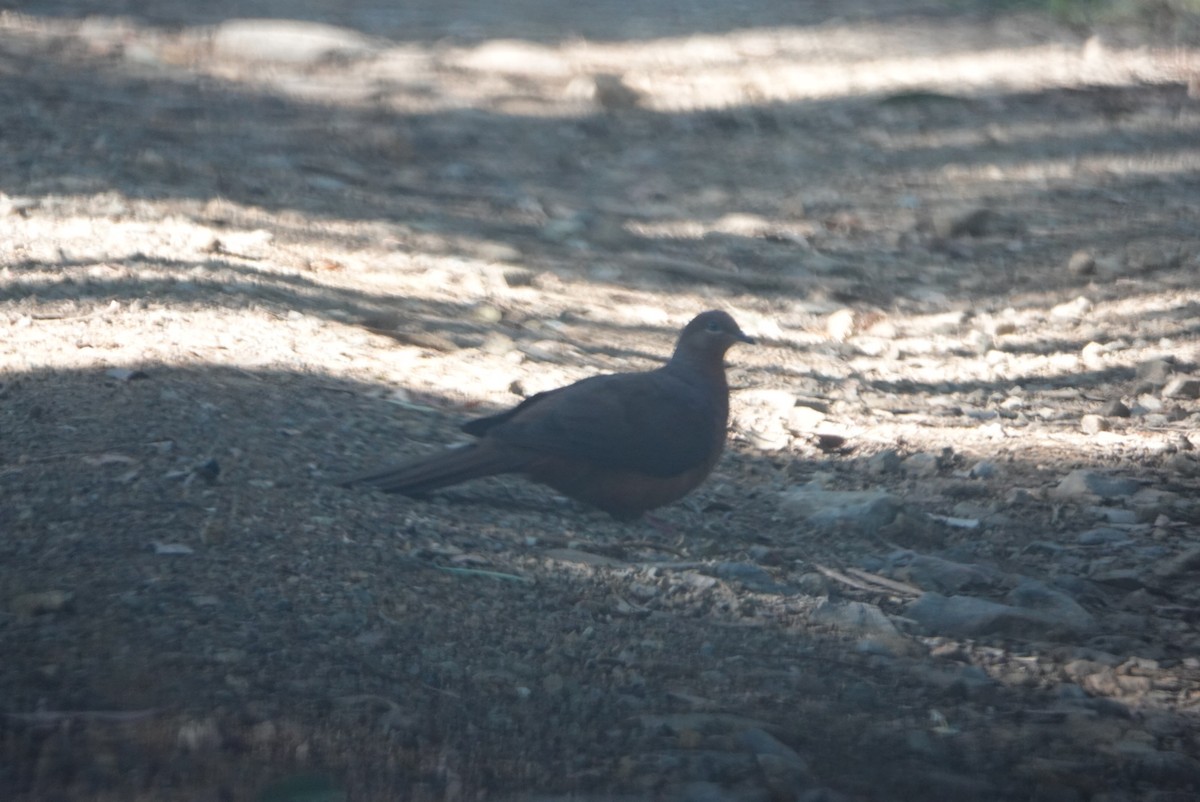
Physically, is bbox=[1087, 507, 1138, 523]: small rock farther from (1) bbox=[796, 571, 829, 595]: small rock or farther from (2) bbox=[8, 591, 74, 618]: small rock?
(2) bbox=[8, 591, 74, 618]: small rock

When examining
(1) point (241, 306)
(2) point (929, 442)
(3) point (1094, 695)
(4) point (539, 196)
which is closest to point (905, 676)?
(3) point (1094, 695)

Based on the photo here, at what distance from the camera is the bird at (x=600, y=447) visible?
4.57 metres

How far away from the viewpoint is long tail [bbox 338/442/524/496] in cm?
449

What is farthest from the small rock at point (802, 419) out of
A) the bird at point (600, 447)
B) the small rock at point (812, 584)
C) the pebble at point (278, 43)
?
the pebble at point (278, 43)

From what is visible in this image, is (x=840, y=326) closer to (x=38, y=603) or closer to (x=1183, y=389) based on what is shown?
(x=1183, y=389)

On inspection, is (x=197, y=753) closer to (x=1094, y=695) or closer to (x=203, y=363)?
(x=1094, y=695)

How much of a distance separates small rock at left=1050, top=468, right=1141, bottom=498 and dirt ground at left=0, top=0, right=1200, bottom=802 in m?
0.03

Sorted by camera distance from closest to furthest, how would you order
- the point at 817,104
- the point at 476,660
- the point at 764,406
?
1. the point at 476,660
2. the point at 764,406
3. the point at 817,104

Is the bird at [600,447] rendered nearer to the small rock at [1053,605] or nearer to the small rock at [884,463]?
the small rock at [884,463]

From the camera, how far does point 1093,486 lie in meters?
5.27

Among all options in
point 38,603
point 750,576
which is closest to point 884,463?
point 750,576

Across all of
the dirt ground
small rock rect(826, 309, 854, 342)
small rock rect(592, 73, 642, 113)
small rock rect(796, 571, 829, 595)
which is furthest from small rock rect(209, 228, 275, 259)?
small rock rect(592, 73, 642, 113)

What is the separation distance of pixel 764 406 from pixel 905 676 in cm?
263

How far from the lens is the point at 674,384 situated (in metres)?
5.11
